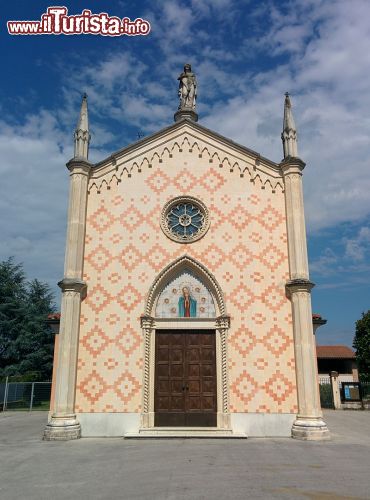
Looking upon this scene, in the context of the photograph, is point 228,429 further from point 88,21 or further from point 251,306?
point 88,21

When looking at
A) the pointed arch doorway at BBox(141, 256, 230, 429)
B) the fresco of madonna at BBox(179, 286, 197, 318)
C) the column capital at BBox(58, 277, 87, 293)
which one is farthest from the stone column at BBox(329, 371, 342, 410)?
the column capital at BBox(58, 277, 87, 293)

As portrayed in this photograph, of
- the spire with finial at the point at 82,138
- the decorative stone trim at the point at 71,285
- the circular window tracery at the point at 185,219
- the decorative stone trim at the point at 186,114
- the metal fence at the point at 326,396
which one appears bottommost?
the metal fence at the point at 326,396

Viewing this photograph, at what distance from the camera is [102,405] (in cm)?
1344

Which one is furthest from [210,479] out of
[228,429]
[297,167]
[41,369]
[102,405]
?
[41,369]

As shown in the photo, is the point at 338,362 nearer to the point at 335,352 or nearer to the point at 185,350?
the point at 335,352

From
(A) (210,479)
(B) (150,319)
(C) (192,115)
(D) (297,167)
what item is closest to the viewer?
(A) (210,479)

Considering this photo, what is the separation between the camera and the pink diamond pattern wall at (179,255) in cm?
1357

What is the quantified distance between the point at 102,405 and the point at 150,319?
3056mm

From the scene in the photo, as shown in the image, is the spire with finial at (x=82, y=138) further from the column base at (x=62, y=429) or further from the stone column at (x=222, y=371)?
the column base at (x=62, y=429)

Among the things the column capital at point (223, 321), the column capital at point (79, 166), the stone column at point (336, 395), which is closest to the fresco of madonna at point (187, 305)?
the column capital at point (223, 321)

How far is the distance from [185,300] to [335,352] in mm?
32444

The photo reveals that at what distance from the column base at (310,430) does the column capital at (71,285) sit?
803cm

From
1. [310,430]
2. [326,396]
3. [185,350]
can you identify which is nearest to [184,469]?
[310,430]

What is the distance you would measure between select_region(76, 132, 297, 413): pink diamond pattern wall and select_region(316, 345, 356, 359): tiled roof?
28.0m
